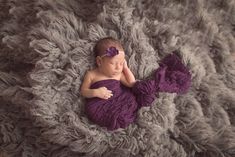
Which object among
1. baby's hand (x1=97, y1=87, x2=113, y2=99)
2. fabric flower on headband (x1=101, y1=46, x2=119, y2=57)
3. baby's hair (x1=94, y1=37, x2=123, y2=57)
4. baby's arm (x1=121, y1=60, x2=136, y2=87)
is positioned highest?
baby's hair (x1=94, y1=37, x2=123, y2=57)

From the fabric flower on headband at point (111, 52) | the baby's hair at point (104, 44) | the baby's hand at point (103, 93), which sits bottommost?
the baby's hand at point (103, 93)

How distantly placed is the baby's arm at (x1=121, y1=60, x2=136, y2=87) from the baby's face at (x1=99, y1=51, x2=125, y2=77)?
2cm

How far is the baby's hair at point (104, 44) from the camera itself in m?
0.87

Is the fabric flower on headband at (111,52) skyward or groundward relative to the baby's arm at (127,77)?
skyward

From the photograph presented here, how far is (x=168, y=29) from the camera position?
978mm

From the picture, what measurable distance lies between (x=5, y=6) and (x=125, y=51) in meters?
0.33

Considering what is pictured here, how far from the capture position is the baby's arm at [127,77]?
35.4 inches

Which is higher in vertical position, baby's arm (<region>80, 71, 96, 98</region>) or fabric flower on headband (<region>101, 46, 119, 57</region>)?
fabric flower on headband (<region>101, 46, 119, 57</region>)

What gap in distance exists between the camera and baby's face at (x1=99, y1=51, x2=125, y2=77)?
858mm

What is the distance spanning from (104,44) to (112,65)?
5 centimetres

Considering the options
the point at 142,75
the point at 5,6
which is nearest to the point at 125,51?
the point at 142,75

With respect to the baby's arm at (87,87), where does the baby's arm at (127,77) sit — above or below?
above

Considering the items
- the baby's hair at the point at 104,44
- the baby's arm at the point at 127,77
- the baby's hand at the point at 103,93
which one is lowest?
the baby's hand at the point at 103,93

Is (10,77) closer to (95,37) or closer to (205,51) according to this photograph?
(95,37)
